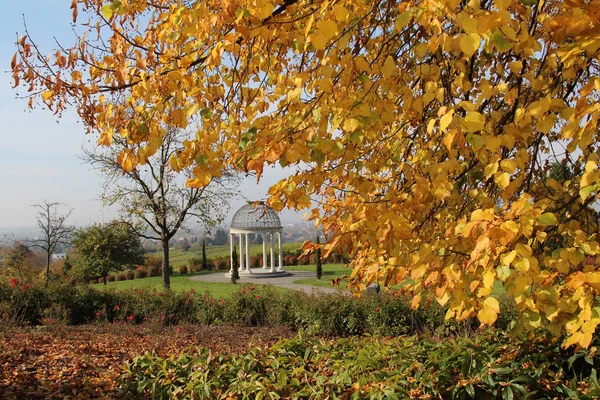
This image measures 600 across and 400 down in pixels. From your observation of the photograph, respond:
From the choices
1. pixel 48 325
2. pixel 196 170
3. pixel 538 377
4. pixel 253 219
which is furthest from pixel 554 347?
pixel 253 219

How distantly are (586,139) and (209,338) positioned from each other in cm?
658

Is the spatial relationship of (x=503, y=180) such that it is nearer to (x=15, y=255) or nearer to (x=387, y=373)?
(x=387, y=373)

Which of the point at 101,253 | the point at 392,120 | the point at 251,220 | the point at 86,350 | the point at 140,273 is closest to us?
the point at 392,120

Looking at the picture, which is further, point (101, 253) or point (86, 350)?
point (101, 253)

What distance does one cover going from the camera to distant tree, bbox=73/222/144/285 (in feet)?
67.1

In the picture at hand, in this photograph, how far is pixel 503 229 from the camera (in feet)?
4.83

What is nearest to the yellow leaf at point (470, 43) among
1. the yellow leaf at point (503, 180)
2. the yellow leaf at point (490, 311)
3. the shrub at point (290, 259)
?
the yellow leaf at point (503, 180)

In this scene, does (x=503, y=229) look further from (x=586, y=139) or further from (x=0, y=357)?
(x=0, y=357)

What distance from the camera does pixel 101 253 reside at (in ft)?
71.3

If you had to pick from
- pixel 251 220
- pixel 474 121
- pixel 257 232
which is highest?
pixel 251 220

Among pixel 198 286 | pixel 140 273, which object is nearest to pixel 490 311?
pixel 198 286

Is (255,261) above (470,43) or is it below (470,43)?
below

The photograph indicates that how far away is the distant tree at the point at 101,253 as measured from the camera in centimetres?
2046

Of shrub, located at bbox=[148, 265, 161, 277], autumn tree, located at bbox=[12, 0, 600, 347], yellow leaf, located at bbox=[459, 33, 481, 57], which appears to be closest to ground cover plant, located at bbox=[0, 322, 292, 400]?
autumn tree, located at bbox=[12, 0, 600, 347]
